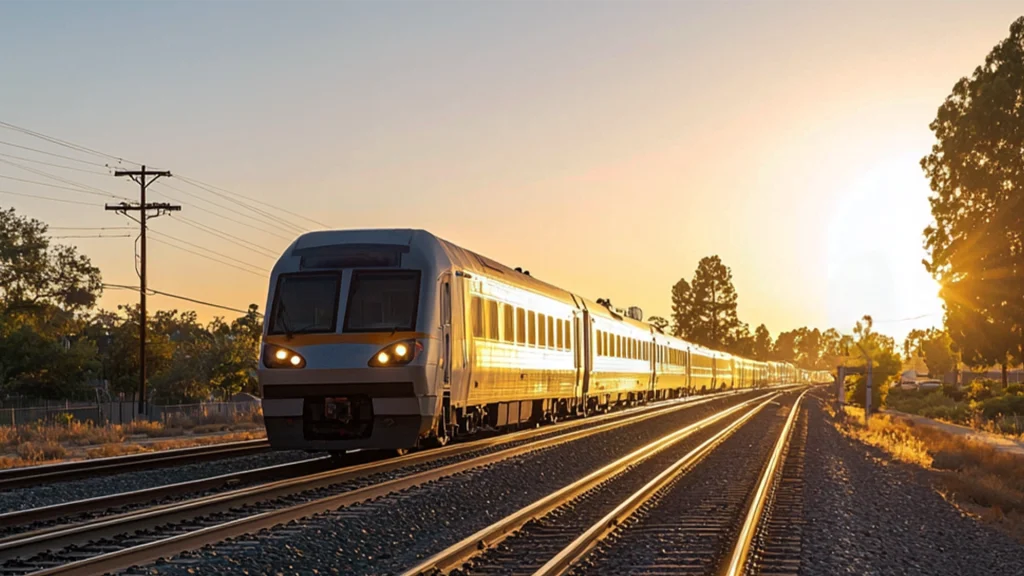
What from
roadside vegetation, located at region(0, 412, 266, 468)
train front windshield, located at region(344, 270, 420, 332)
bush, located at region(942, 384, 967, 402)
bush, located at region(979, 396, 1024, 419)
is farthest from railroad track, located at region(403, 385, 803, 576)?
bush, located at region(942, 384, 967, 402)

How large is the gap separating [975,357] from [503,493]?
133 feet

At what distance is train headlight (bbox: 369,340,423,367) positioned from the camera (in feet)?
51.1

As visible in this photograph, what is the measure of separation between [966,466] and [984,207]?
2648 cm

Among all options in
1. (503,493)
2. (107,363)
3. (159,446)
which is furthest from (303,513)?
(107,363)

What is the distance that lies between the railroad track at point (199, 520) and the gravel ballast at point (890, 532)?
510cm

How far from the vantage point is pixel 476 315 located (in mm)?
19000

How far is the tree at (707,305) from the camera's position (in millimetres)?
159750

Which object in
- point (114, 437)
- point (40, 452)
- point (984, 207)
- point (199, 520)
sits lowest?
point (114, 437)

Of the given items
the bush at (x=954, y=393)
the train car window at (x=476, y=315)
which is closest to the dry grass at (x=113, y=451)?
the train car window at (x=476, y=315)

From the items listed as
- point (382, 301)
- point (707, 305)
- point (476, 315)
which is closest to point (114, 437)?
point (476, 315)

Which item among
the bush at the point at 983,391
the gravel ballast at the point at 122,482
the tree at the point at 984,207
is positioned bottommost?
the gravel ballast at the point at 122,482

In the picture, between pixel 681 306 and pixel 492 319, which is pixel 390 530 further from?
pixel 681 306

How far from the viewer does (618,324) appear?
3719 cm

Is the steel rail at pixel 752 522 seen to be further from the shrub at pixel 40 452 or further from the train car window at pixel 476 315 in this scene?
the shrub at pixel 40 452
